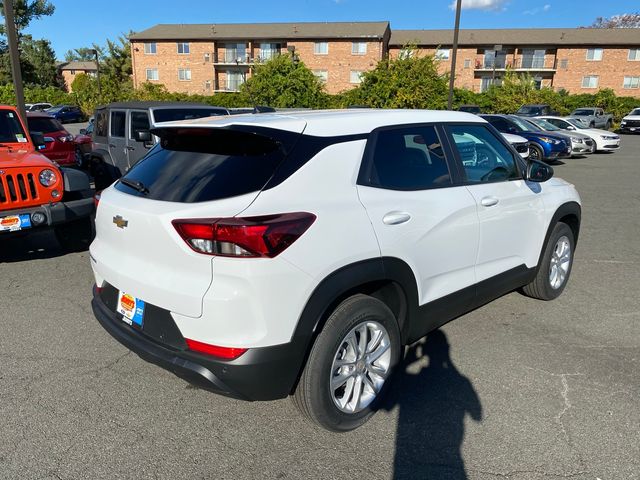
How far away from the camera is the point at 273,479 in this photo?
246cm

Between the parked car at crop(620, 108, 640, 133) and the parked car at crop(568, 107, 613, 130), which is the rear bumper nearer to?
the parked car at crop(568, 107, 613, 130)

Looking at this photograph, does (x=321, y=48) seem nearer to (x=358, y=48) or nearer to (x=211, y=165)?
(x=358, y=48)

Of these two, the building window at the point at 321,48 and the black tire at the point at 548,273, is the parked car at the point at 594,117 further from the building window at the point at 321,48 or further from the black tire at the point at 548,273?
the black tire at the point at 548,273

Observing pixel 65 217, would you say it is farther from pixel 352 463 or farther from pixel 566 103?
pixel 566 103

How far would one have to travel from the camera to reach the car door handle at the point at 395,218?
2.75m

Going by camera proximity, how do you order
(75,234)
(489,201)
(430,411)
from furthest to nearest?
(75,234) → (489,201) → (430,411)

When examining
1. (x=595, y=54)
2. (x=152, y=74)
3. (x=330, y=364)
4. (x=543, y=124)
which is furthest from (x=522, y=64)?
(x=330, y=364)

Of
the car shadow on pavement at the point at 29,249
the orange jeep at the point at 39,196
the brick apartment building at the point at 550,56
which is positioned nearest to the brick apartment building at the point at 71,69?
the brick apartment building at the point at 550,56

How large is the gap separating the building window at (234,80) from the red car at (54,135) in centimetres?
4110

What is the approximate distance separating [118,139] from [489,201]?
25.7 feet

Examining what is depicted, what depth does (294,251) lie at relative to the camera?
236cm

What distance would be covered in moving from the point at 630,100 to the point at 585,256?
4163 cm

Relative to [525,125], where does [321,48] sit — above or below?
above

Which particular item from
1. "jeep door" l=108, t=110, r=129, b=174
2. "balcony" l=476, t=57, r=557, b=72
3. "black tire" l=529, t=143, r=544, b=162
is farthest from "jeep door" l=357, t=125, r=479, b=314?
"balcony" l=476, t=57, r=557, b=72
